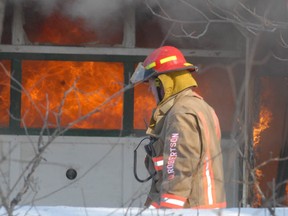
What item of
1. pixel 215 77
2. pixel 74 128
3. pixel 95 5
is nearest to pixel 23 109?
pixel 74 128

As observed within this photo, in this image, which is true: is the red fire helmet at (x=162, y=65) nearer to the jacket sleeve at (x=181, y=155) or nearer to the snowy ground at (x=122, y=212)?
the jacket sleeve at (x=181, y=155)

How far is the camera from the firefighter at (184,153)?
4520 millimetres

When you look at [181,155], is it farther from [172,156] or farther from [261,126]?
[261,126]

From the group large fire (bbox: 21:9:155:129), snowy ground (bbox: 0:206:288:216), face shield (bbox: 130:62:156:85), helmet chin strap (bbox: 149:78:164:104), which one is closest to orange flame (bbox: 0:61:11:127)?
large fire (bbox: 21:9:155:129)

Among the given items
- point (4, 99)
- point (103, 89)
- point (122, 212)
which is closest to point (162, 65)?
point (122, 212)

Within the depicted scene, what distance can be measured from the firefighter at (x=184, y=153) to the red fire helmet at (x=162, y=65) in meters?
0.08

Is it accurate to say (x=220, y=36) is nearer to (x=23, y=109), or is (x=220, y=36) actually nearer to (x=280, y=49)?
(x=280, y=49)

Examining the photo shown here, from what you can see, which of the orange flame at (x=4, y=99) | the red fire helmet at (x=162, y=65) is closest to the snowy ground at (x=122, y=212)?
the red fire helmet at (x=162, y=65)

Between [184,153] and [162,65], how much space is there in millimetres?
728

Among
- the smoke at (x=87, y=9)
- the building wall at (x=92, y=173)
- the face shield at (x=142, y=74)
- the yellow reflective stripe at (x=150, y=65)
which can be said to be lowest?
the building wall at (x=92, y=173)

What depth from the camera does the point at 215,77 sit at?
8.44 meters

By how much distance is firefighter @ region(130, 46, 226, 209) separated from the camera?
452cm

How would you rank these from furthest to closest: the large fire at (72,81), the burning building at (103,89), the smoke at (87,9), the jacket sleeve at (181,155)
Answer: the large fire at (72,81)
the burning building at (103,89)
the smoke at (87,9)
the jacket sleeve at (181,155)

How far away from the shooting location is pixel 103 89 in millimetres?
8383
